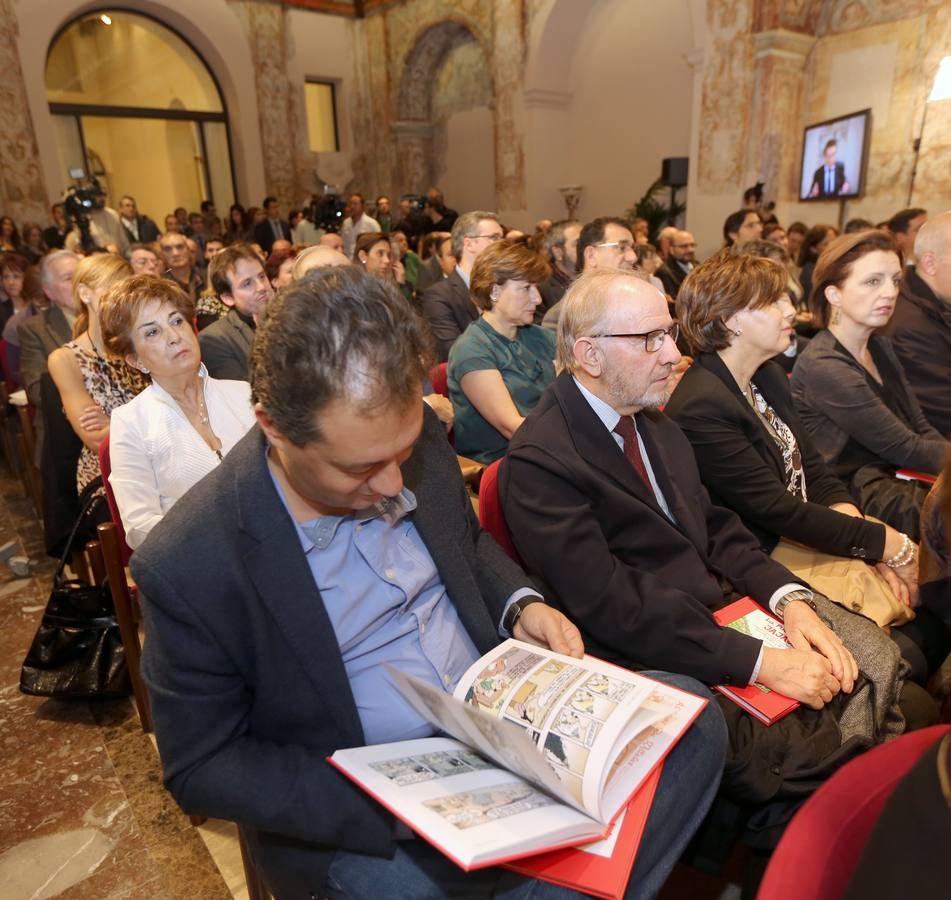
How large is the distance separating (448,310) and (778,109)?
6502 millimetres

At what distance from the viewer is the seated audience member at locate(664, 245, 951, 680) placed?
6.82ft

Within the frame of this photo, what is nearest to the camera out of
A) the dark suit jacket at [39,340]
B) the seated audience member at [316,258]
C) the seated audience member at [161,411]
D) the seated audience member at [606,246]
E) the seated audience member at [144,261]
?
the seated audience member at [161,411]

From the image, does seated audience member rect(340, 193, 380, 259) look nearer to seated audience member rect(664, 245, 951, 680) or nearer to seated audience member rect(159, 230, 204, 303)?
seated audience member rect(159, 230, 204, 303)

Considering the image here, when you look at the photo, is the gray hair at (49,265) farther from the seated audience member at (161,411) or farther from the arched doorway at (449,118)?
the arched doorway at (449,118)

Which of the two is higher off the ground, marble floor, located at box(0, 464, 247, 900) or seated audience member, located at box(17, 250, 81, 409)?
seated audience member, located at box(17, 250, 81, 409)

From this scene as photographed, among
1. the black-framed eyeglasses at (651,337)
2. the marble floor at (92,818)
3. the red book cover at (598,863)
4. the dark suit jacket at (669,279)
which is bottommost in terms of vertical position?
the marble floor at (92,818)

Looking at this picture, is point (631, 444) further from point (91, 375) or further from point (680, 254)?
point (680, 254)

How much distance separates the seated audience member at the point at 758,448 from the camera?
2078 millimetres

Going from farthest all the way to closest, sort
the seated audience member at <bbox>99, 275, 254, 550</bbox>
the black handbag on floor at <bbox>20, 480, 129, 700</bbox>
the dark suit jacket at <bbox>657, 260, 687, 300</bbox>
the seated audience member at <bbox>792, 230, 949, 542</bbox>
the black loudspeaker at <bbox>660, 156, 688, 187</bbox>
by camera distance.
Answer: the black loudspeaker at <bbox>660, 156, 688, 187</bbox>
the dark suit jacket at <bbox>657, 260, 687, 300</bbox>
the seated audience member at <bbox>792, 230, 949, 542</bbox>
the black handbag on floor at <bbox>20, 480, 129, 700</bbox>
the seated audience member at <bbox>99, 275, 254, 550</bbox>

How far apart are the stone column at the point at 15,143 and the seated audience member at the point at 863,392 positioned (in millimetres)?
11767

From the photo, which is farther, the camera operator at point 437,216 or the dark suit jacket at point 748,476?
the camera operator at point 437,216

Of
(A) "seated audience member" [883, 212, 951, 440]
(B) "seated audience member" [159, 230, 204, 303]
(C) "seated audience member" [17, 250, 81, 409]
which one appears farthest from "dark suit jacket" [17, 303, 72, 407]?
(A) "seated audience member" [883, 212, 951, 440]

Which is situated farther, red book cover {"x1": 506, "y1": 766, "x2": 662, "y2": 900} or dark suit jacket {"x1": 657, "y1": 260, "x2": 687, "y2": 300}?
dark suit jacket {"x1": 657, "y1": 260, "x2": 687, "y2": 300}

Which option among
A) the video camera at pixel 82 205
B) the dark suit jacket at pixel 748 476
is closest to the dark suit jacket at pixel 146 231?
the video camera at pixel 82 205
